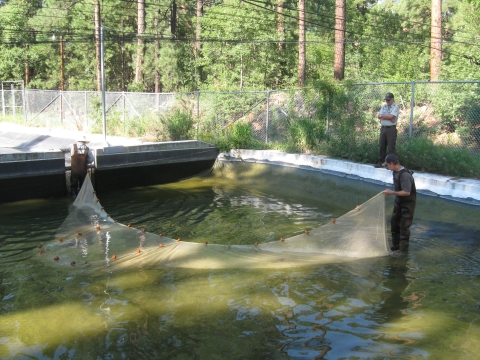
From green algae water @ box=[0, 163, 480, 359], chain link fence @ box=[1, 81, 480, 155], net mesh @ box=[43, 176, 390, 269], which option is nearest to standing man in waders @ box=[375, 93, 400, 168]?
chain link fence @ box=[1, 81, 480, 155]

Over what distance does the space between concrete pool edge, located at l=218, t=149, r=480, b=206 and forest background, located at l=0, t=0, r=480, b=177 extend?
4236mm

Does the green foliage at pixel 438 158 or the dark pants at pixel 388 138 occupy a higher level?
the dark pants at pixel 388 138

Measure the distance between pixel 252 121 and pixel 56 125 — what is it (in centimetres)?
1280

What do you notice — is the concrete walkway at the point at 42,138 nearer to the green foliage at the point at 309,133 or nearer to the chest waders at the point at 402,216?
the green foliage at the point at 309,133

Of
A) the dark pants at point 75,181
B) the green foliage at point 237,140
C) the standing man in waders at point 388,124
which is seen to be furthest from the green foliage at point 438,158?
the dark pants at point 75,181

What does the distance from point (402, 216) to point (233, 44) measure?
29984 millimetres

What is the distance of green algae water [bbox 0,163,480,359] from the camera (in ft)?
18.0

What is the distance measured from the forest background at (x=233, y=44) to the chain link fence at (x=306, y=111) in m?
1.40

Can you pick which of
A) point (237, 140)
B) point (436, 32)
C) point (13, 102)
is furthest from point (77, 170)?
point (13, 102)

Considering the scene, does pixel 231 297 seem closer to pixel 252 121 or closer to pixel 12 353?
pixel 12 353

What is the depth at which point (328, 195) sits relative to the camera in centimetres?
1362

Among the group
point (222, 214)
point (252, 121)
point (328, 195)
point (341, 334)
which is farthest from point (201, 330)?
point (252, 121)

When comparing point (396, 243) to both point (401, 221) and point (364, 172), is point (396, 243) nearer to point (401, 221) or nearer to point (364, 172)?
point (401, 221)

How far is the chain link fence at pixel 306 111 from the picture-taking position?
14.0 metres
